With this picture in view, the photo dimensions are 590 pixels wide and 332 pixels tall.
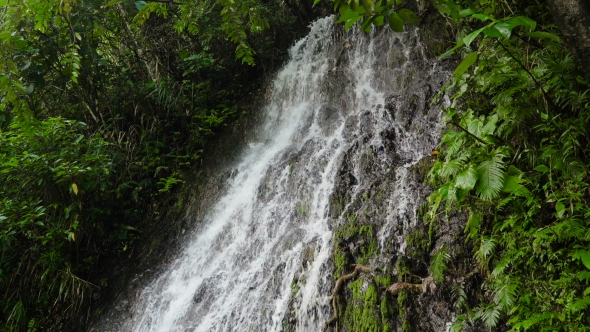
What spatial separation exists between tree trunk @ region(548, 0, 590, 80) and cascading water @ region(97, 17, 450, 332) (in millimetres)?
2127

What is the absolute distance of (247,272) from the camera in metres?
4.37

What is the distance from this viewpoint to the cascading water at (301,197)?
368 centimetres

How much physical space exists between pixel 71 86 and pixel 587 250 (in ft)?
24.1

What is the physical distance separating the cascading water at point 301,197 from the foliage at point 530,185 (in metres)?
0.95

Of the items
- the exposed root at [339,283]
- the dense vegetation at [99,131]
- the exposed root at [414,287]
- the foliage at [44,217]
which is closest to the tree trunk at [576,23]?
the dense vegetation at [99,131]

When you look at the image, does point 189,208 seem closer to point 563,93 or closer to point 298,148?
point 298,148

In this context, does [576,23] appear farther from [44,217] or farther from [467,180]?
[44,217]

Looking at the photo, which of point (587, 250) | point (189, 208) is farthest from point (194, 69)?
point (587, 250)

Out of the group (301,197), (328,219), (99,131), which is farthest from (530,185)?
(99,131)

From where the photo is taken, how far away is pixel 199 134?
696 cm

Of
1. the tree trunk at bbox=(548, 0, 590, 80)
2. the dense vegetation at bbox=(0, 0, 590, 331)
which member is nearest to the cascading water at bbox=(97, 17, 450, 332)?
the dense vegetation at bbox=(0, 0, 590, 331)

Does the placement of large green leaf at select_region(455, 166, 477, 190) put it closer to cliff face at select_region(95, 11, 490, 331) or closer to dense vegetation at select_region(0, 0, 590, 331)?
dense vegetation at select_region(0, 0, 590, 331)

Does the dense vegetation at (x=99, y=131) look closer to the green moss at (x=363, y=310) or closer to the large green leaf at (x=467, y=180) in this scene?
the large green leaf at (x=467, y=180)

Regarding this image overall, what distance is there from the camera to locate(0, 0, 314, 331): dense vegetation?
14.9 feet
